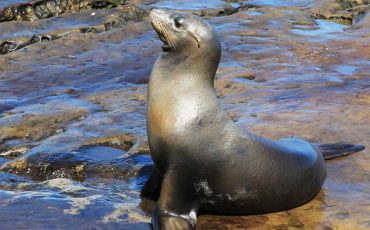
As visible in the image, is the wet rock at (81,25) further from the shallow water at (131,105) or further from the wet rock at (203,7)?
the wet rock at (203,7)

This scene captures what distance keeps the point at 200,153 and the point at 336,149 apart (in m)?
1.91

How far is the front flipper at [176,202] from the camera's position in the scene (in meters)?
4.54

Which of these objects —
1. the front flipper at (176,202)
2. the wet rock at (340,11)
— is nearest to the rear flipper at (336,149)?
the front flipper at (176,202)

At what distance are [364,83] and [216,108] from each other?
169 inches

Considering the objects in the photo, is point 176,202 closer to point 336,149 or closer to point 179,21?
point 179,21

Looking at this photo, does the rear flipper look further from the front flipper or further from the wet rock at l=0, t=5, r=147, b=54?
the wet rock at l=0, t=5, r=147, b=54

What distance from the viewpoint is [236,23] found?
1247 centimetres

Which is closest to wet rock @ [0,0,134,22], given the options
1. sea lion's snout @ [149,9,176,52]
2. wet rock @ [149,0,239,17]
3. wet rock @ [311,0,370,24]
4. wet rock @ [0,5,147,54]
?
wet rock @ [0,5,147,54]

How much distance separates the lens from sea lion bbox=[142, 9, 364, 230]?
4582 millimetres

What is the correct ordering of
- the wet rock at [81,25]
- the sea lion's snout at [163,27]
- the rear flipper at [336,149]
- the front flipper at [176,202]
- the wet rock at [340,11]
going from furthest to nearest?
the wet rock at [340,11] → the wet rock at [81,25] → the rear flipper at [336,149] → the sea lion's snout at [163,27] → the front flipper at [176,202]

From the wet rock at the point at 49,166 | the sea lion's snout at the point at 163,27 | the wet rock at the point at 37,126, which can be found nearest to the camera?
the sea lion's snout at the point at 163,27

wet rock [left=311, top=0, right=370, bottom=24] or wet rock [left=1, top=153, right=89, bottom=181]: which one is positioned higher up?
wet rock [left=1, top=153, right=89, bottom=181]

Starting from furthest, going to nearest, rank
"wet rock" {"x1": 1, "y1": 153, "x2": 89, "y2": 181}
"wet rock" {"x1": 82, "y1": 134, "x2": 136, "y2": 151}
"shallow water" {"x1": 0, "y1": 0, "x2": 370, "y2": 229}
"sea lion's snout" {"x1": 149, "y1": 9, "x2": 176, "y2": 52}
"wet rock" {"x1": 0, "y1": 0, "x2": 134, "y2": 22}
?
"wet rock" {"x1": 0, "y1": 0, "x2": 134, "y2": 22} < "wet rock" {"x1": 82, "y1": 134, "x2": 136, "y2": 151} < "wet rock" {"x1": 1, "y1": 153, "x2": 89, "y2": 181} < "sea lion's snout" {"x1": 149, "y1": 9, "x2": 176, "y2": 52} < "shallow water" {"x1": 0, "y1": 0, "x2": 370, "y2": 229}

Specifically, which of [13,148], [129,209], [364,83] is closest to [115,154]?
[13,148]
